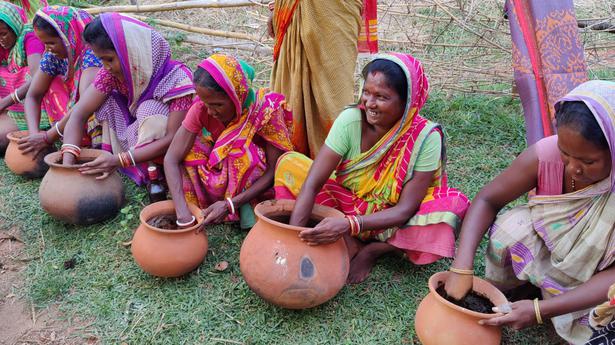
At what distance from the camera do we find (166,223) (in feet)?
8.37

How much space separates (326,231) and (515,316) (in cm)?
78

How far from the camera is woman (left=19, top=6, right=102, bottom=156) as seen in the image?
3.16 meters

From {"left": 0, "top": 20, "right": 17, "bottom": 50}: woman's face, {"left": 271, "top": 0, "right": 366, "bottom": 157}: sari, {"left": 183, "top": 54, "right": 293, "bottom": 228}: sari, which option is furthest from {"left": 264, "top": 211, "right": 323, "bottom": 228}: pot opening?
{"left": 0, "top": 20, "right": 17, "bottom": 50}: woman's face

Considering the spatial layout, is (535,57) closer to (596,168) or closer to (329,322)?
(596,168)

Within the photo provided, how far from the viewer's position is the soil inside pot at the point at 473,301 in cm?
198

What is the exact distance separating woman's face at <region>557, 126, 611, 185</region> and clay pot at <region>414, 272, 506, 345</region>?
58 centimetres

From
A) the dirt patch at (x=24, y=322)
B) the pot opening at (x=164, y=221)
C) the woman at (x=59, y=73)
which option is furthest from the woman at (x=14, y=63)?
the pot opening at (x=164, y=221)

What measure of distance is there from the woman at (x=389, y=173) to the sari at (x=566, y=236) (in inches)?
11.1

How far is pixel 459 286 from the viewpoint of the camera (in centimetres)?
196

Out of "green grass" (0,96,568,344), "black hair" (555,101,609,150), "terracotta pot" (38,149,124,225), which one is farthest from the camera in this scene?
"terracotta pot" (38,149,124,225)

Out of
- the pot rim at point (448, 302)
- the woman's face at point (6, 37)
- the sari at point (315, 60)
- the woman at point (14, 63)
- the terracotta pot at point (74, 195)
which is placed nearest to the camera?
the pot rim at point (448, 302)

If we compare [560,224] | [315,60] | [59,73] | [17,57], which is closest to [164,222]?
[315,60]

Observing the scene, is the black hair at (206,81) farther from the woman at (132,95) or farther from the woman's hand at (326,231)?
the woman's hand at (326,231)

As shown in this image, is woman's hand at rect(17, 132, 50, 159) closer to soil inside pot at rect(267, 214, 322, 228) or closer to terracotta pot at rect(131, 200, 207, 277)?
terracotta pot at rect(131, 200, 207, 277)
